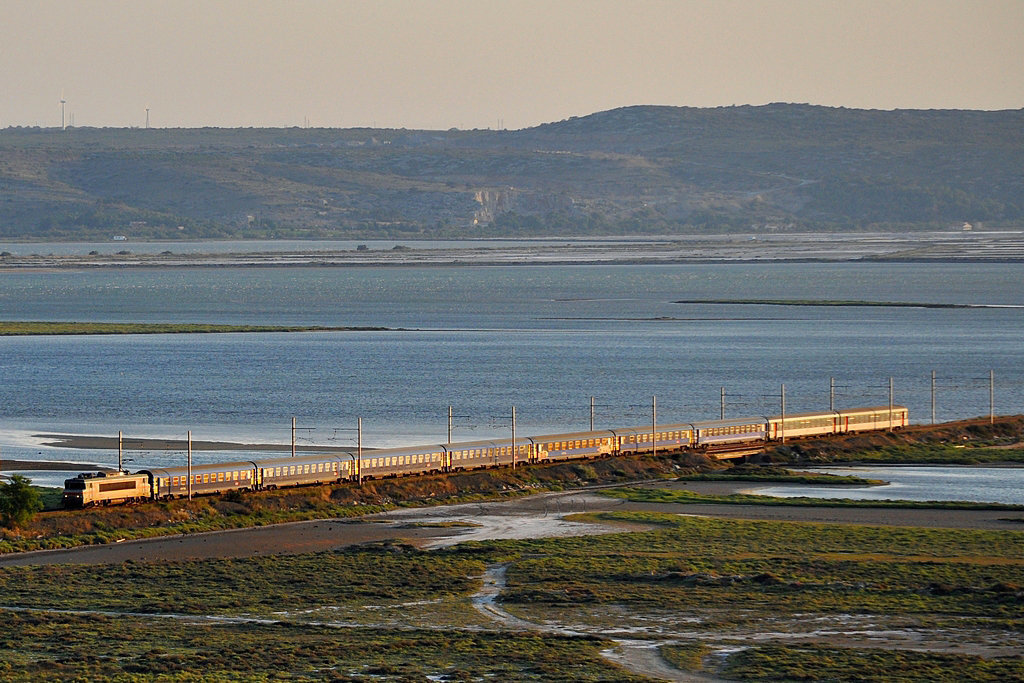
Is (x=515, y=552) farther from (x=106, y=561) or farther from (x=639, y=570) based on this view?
(x=106, y=561)

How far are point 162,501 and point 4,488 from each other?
6.52 meters

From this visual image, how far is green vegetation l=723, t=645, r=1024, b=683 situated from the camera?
3888cm

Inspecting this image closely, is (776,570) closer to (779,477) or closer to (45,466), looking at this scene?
(779,477)

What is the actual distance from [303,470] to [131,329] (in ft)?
381

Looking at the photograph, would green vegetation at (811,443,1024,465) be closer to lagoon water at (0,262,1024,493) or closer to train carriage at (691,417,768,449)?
train carriage at (691,417,768,449)

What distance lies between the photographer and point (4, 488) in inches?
2304

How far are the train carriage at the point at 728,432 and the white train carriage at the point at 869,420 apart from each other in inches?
232

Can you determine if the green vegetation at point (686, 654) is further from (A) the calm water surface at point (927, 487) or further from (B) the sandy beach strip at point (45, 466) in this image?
(B) the sandy beach strip at point (45, 466)

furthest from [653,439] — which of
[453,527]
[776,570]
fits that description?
[776,570]

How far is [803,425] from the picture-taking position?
90750 millimetres

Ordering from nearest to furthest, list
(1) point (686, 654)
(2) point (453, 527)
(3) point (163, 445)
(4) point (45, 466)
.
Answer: (1) point (686, 654) < (2) point (453, 527) < (4) point (45, 466) < (3) point (163, 445)

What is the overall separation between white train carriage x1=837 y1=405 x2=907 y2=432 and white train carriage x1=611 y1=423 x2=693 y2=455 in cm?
1136

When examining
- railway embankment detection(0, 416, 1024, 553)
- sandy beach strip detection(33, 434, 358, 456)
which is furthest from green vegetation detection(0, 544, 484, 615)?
sandy beach strip detection(33, 434, 358, 456)

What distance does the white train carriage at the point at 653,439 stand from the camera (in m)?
81.2
